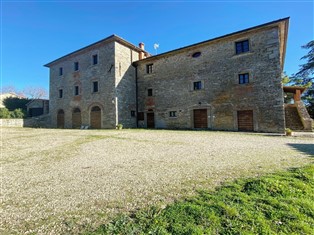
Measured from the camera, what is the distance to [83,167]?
15.2ft

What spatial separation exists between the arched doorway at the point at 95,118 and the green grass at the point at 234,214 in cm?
1736

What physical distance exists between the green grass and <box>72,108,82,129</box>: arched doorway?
791 inches

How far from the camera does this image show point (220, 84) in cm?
1475

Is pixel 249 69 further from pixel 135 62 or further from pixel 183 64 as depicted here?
pixel 135 62

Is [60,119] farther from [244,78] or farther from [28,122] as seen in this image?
[244,78]

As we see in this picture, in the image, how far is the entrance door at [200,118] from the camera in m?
15.5

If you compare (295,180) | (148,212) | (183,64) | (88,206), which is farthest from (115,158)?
(183,64)

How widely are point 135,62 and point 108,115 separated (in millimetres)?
7160

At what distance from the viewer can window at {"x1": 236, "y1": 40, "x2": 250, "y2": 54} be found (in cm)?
1384

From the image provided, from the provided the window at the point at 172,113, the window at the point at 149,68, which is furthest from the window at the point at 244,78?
the window at the point at 149,68

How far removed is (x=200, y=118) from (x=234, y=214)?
1394 cm

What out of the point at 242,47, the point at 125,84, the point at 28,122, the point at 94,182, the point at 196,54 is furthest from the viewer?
the point at 28,122

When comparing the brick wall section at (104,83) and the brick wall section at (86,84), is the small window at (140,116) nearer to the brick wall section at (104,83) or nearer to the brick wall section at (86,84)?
the brick wall section at (104,83)

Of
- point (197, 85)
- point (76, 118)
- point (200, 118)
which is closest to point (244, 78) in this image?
point (197, 85)
